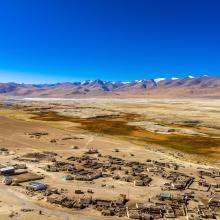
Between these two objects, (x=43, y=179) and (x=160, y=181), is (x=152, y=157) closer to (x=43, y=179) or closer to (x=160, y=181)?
(x=160, y=181)

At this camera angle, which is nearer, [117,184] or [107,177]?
[117,184]

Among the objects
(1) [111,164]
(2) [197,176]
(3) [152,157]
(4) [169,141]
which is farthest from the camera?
(4) [169,141]

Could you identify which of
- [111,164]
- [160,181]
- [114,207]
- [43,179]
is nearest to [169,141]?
[111,164]

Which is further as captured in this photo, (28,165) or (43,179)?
(28,165)

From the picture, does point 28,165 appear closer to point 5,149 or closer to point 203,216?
point 5,149

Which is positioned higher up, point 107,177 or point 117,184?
point 107,177

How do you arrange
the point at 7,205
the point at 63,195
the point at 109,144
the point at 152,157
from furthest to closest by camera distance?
the point at 109,144
the point at 152,157
the point at 63,195
the point at 7,205

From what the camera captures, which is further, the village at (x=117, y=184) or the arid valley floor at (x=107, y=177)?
the village at (x=117, y=184)

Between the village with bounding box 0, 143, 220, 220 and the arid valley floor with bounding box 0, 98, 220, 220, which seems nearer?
the arid valley floor with bounding box 0, 98, 220, 220
